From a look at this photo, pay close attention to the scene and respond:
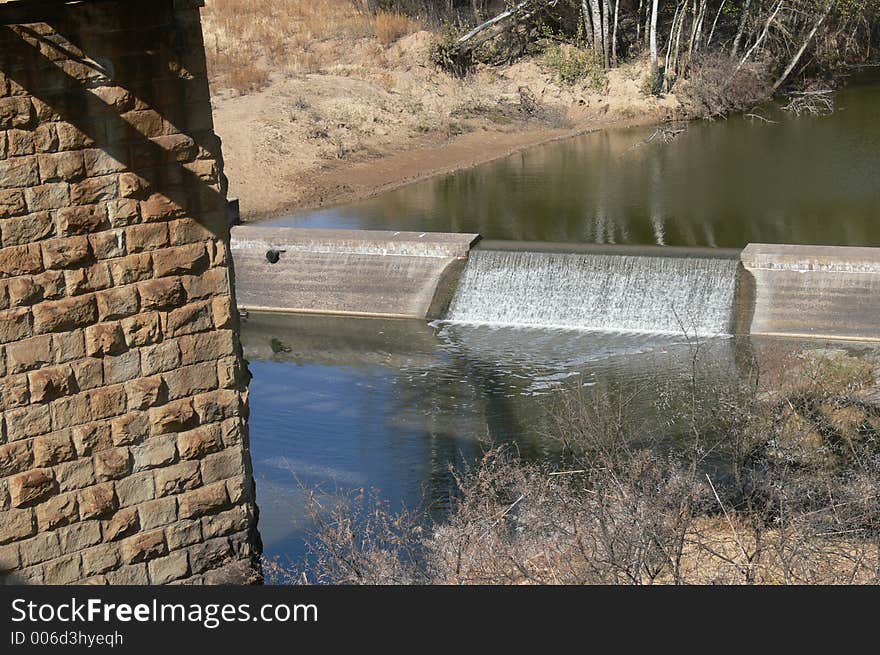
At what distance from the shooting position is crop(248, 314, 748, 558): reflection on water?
14039 millimetres

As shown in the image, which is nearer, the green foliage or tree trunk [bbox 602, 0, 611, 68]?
the green foliage

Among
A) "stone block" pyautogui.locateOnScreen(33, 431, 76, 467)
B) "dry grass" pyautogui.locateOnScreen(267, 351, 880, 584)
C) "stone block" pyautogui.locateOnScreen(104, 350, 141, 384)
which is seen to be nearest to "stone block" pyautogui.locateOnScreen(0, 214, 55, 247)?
"stone block" pyautogui.locateOnScreen(104, 350, 141, 384)

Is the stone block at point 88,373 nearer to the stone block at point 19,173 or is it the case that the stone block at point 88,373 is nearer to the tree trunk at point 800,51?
the stone block at point 19,173

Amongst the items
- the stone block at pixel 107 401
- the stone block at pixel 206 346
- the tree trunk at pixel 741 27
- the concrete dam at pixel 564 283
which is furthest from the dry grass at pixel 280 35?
the stone block at pixel 107 401

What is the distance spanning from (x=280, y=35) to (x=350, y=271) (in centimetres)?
2081

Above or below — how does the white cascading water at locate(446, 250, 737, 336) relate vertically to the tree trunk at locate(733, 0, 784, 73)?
below

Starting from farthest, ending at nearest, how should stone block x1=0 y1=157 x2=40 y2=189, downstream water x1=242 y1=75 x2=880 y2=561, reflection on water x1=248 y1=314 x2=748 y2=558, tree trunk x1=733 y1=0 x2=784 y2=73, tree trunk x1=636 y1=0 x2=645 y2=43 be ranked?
tree trunk x1=636 y1=0 x2=645 y2=43 < tree trunk x1=733 y1=0 x2=784 y2=73 < downstream water x1=242 y1=75 x2=880 y2=561 < reflection on water x1=248 y1=314 x2=748 y2=558 < stone block x1=0 y1=157 x2=40 y2=189

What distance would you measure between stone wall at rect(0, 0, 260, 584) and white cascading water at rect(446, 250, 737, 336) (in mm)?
11844

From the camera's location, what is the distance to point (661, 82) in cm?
3638

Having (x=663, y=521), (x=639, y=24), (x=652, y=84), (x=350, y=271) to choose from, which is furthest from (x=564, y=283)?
(x=639, y=24)

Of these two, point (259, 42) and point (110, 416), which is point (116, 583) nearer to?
point (110, 416)

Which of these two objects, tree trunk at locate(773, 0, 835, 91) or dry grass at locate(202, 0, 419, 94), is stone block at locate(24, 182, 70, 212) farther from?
tree trunk at locate(773, 0, 835, 91)

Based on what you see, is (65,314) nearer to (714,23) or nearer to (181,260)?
(181,260)

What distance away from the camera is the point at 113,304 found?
7.37 meters
